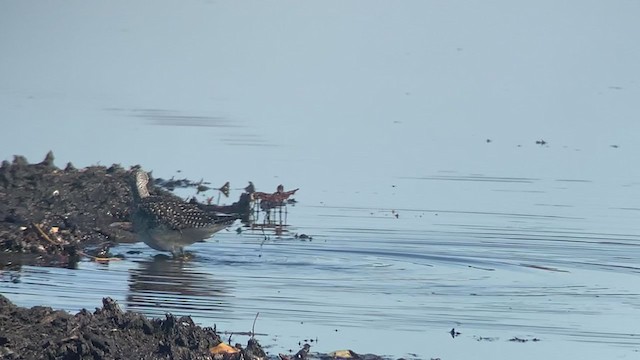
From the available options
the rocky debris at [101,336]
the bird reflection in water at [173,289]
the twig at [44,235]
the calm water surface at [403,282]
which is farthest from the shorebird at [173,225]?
the rocky debris at [101,336]

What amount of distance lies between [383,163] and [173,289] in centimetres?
629

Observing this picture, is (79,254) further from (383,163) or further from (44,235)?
(383,163)

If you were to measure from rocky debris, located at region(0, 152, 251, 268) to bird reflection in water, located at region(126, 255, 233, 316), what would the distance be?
0.57m

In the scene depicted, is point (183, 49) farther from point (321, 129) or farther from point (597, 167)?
point (597, 167)

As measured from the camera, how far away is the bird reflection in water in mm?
10242

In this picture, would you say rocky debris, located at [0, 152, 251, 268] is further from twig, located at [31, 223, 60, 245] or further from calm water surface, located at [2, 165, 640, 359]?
calm water surface, located at [2, 165, 640, 359]

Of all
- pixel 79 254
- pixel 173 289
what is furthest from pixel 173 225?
pixel 173 289

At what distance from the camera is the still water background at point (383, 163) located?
10.4 meters

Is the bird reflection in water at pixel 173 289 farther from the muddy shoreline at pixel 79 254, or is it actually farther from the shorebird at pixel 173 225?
the muddy shoreline at pixel 79 254

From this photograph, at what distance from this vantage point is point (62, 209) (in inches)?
532

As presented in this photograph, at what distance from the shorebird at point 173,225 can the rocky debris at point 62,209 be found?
342mm

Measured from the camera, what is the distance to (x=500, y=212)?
14883mm

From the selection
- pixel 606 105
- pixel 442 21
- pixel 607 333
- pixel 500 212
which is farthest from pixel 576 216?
pixel 442 21

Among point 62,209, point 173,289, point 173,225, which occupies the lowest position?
point 173,289
